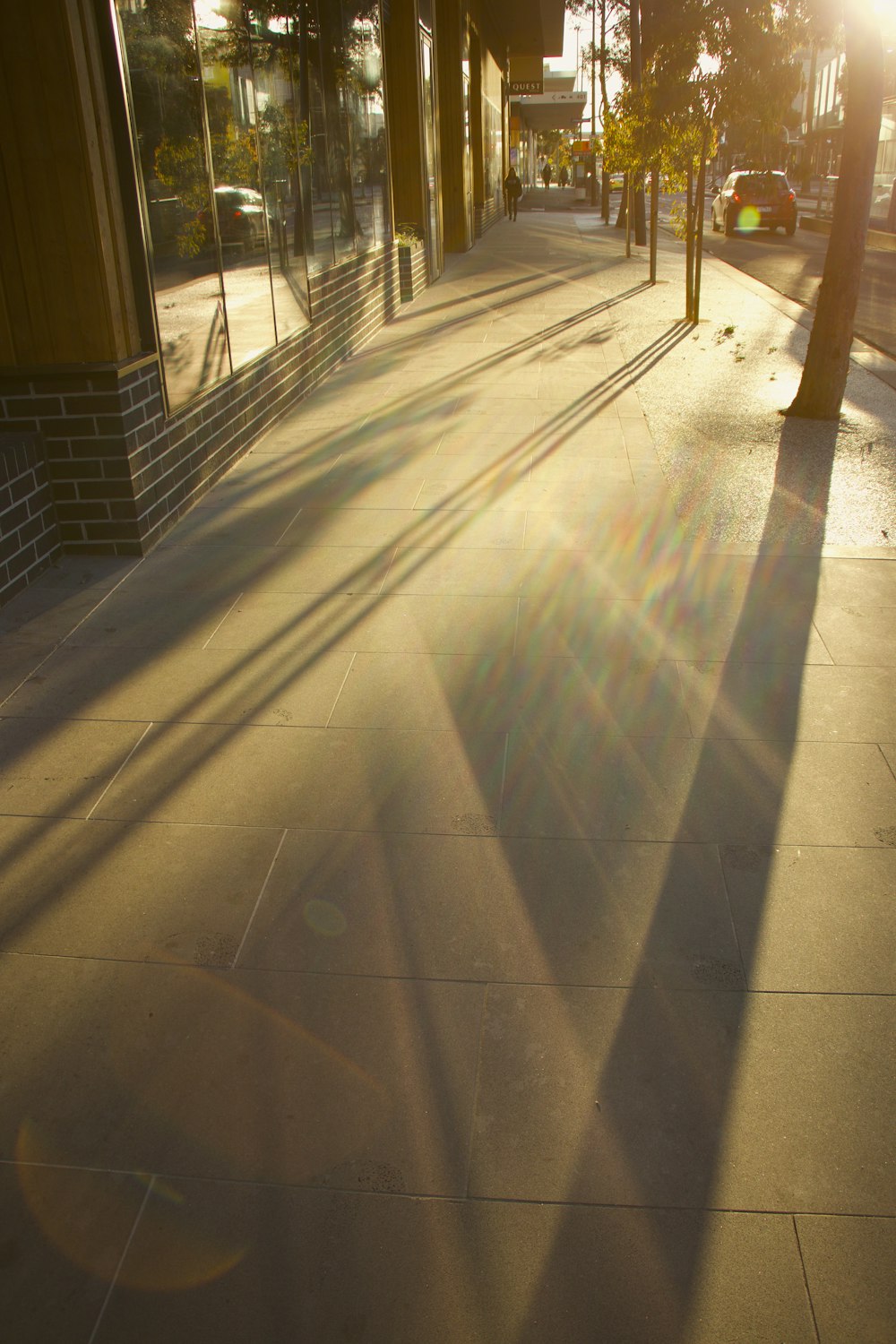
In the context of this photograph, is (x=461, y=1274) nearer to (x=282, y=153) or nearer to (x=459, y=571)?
(x=459, y=571)

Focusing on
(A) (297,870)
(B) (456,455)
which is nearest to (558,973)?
(A) (297,870)

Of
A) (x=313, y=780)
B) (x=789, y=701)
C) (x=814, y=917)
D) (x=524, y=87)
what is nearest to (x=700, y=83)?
(x=789, y=701)

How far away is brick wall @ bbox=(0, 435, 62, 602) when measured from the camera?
561 cm

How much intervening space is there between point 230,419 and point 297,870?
17.3 ft

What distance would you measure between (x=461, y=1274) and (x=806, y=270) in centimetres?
2308

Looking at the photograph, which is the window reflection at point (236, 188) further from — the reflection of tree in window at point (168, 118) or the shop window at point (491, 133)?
the shop window at point (491, 133)

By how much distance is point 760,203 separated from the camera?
3098cm

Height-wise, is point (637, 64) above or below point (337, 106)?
above

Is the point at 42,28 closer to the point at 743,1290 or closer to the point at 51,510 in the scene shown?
the point at 51,510

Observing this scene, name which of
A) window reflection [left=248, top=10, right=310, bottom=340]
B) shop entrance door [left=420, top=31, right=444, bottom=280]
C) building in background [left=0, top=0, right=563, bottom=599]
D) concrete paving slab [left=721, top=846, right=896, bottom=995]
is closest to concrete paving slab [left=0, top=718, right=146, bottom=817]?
building in background [left=0, top=0, right=563, bottom=599]

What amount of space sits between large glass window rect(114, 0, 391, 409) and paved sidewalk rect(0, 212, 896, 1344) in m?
1.68

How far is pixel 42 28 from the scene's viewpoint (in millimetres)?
5227

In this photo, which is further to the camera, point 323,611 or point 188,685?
point 323,611

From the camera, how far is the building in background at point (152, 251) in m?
5.52
